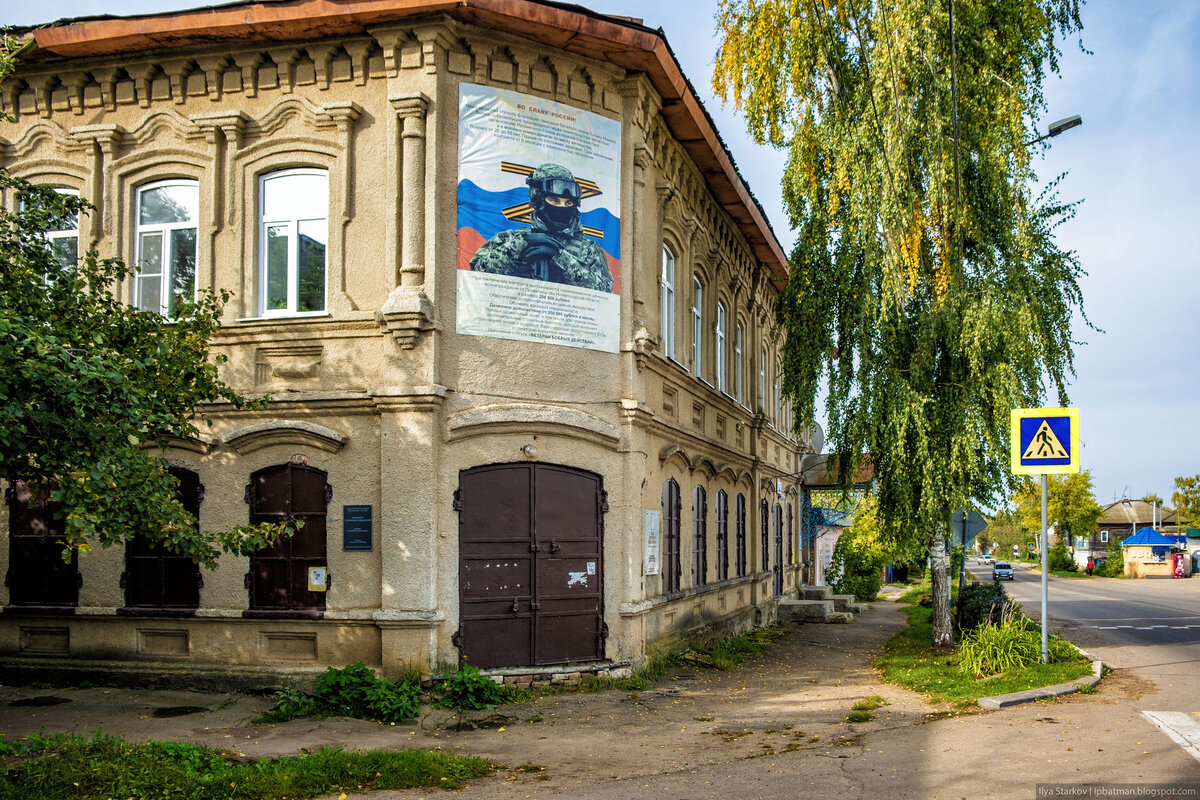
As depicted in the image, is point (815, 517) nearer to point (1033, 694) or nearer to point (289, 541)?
point (1033, 694)

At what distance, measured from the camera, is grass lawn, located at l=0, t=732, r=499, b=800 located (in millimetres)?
6594

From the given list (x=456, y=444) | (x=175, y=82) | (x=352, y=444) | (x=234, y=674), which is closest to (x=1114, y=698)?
(x=456, y=444)

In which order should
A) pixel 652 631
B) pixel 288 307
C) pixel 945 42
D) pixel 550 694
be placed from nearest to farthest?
pixel 550 694
pixel 288 307
pixel 652 631
pixel 945 42

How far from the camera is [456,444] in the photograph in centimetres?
1095

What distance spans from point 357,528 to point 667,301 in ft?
19.8

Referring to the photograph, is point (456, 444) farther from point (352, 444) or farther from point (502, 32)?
point (502, 32)

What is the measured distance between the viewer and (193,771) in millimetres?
7070

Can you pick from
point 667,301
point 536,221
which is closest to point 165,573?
point 536,221

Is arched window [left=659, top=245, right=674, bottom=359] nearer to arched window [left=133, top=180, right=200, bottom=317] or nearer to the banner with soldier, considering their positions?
the banner with soldier

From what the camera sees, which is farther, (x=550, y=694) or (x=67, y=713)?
(x=550, y=694)

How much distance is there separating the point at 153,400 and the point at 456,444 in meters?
3.79

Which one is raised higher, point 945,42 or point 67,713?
point 945,42

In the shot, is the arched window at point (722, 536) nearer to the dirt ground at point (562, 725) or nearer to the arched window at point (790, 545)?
the dirt ground at point (562, 725)

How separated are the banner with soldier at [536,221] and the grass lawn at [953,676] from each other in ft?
18.4
